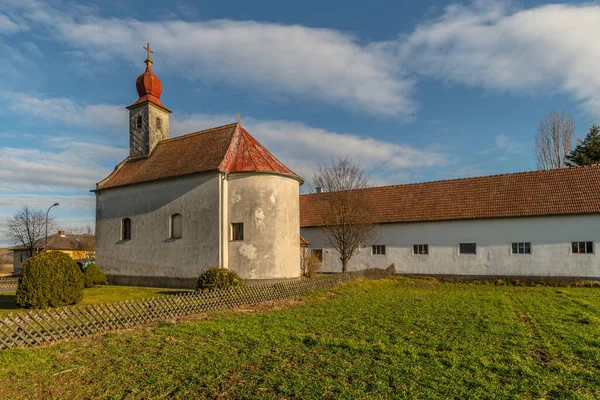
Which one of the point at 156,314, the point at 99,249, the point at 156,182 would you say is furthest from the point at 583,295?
the point at 99,249

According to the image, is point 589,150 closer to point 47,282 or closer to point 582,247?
point 582,247

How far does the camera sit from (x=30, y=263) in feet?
44.5

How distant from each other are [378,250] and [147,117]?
18170mm

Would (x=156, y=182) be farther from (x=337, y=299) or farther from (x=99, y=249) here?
(x=337, y=299)

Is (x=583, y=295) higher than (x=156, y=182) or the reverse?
the reverse

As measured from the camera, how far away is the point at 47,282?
13.6 metres

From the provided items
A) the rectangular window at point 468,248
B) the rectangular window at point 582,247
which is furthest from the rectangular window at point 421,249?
the rectangular window at point 582,247

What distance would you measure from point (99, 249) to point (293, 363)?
72.3ft

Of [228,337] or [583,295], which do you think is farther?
[583,295]

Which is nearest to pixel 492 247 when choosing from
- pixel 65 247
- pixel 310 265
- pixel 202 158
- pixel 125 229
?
pixel 310 265

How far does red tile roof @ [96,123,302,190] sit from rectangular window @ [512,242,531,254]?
536 inches

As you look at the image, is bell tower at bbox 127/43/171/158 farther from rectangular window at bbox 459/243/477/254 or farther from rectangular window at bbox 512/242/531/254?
rectangular window at bbox 512/242/531/254

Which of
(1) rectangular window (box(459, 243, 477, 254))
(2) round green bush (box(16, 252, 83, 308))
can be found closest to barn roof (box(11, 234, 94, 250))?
(2) round green bush (box(16, 252, 83, 308))

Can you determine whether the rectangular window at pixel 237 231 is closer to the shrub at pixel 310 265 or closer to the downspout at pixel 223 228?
the downspout at pixel 223 228
